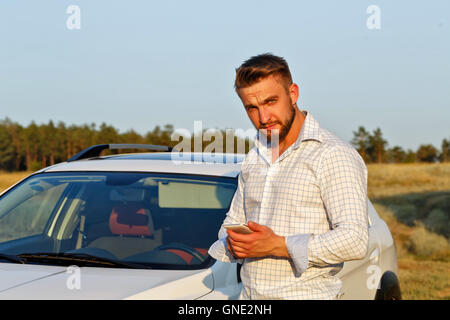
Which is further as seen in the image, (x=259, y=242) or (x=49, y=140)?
(x=49, y=140)

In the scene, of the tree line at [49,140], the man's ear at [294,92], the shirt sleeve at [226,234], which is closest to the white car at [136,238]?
the shirt sleeve at [226,234]

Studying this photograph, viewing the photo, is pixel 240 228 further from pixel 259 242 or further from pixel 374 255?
pixel 374 255

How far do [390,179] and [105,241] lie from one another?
46.2 meters

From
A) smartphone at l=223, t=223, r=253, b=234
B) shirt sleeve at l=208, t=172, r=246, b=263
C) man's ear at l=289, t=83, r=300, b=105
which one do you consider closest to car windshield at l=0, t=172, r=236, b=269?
shirt sleeve at l=208, t=172, r=246, b=263

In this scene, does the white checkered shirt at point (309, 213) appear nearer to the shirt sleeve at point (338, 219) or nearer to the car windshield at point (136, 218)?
the shirt sleeve at point (338, 219)

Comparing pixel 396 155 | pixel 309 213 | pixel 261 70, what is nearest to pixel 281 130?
pixel 261 70

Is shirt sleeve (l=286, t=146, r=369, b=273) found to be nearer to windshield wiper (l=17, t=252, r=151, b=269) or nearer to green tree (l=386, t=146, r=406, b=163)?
windshield wiper (l=17, t=252, r=151, b=269)

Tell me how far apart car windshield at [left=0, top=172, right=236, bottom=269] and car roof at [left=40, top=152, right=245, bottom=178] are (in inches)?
1.8

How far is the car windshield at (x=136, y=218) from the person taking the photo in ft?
9.98

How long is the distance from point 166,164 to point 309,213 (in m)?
1.54

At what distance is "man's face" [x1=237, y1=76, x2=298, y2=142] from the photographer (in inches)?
87.6

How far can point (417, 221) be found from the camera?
78.1 ft

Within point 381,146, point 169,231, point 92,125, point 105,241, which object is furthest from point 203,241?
point 381,146
